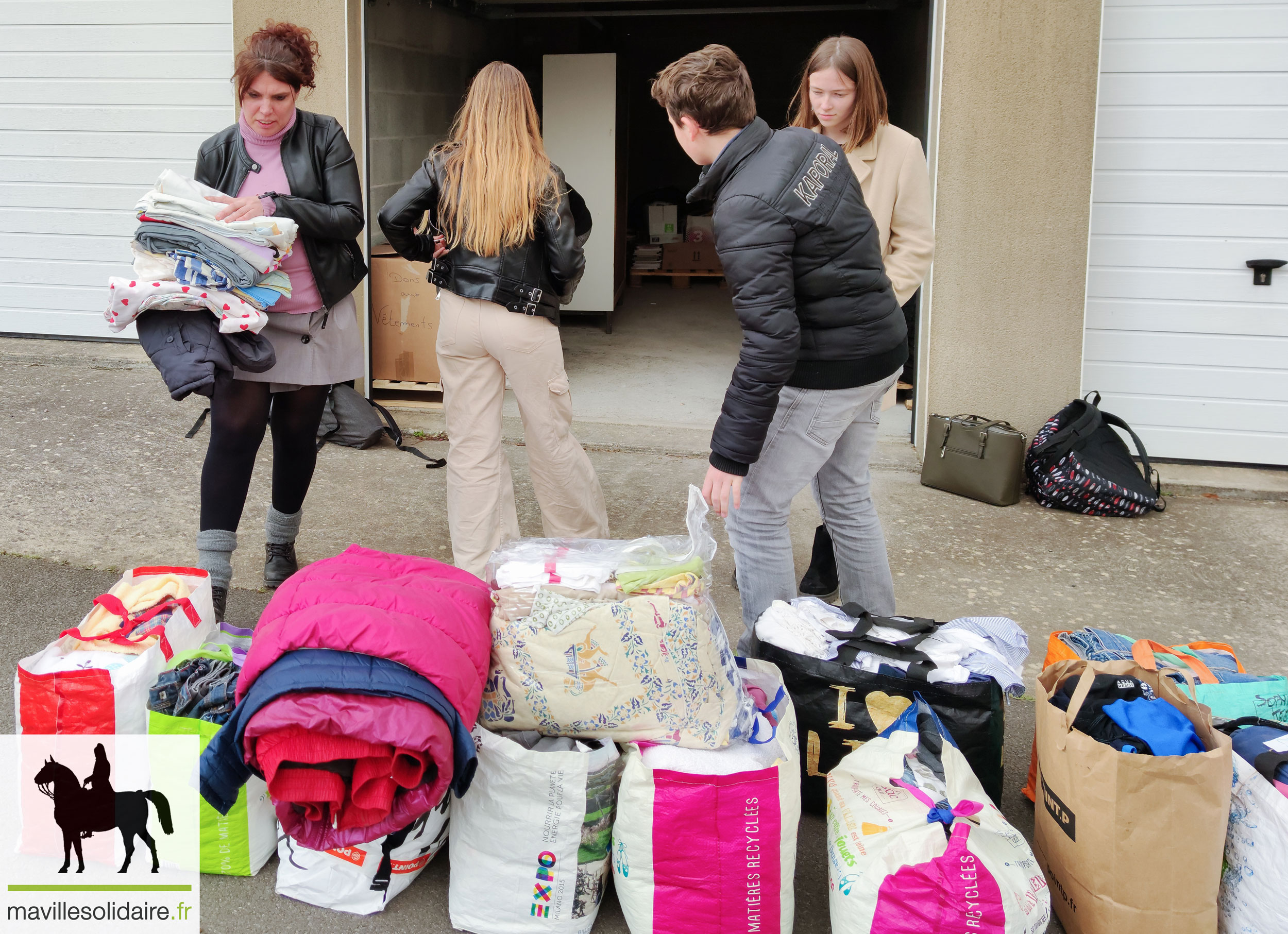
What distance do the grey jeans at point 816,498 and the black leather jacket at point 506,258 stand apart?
105 cm

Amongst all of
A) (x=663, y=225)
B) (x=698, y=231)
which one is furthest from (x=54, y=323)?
(x=698, y=231)

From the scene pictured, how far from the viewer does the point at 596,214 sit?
27.5 feet

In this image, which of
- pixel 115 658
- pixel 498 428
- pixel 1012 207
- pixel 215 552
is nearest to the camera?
pixel 115 658

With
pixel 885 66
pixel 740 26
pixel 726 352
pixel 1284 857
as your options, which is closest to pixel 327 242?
pixel 1284 857

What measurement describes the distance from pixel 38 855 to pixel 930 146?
4528 millimetres

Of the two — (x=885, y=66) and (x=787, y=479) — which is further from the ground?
(x=885, y=66)

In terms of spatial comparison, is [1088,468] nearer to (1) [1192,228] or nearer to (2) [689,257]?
(1) [1192,228]

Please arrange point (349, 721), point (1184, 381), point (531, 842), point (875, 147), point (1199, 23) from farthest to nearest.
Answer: point (1184, 381)
point (1199, 23)
point (875, 147)
point (531, 842)
point (349, 721)

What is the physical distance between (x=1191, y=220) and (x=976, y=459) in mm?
1710

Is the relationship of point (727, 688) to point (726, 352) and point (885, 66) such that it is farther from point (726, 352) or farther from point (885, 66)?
point (885, 66)

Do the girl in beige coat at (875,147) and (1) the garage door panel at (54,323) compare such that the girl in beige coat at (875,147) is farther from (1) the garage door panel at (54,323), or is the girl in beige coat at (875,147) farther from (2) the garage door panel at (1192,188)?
(1) the garage door panel at (54,323)

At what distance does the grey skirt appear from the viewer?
364 centimetres

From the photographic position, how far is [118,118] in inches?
271

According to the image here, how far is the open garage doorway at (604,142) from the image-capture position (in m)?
6.54
